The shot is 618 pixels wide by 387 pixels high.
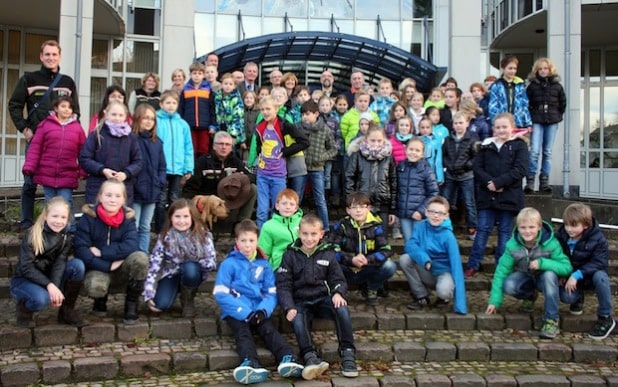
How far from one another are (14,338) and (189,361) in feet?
4.68

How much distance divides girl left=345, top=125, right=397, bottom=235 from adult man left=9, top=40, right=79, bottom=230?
3386 millimetres

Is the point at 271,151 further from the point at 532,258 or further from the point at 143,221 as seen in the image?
the point at 532,258

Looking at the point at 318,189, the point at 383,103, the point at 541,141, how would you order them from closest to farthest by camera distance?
the point at 318,189 → the point at 383,103 → the point at 541,141

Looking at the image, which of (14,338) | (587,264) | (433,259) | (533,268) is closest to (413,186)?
(433,259)

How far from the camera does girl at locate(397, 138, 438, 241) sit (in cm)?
752

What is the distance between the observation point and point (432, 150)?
8.53 m

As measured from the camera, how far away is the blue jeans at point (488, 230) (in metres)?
7.19

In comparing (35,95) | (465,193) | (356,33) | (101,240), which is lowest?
(101,240)

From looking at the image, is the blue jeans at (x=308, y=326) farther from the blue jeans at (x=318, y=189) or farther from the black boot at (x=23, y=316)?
the blue jeans at (x=318, y=189)

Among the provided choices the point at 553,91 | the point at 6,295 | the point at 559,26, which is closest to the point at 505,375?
the point at 6,295

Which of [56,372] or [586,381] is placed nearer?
[56,372]

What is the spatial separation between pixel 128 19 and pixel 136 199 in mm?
11456

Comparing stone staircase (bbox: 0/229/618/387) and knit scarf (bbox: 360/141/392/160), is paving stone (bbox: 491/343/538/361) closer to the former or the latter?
stone staircase (bbox: 0/229/618/387)

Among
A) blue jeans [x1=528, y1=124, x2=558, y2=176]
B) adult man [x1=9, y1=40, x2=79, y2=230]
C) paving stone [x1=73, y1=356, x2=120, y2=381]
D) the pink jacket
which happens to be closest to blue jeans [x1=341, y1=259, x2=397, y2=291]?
paving stone [x1=73, y1=356, x2=120, y2=381]
